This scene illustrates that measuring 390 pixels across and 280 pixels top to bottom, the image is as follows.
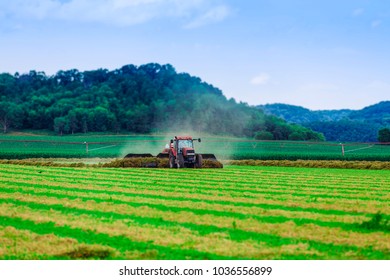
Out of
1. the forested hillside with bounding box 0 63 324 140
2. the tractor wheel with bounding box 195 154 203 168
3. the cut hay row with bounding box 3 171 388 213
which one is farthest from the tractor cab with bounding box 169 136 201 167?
the forested hillside with bounding box 0 63 324 140

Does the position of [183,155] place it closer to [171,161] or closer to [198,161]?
[171,161]

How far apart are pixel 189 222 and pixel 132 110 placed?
104 m

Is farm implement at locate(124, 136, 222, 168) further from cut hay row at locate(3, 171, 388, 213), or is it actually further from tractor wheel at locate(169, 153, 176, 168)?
cut hay row at locate(3, 171, 388, 213)

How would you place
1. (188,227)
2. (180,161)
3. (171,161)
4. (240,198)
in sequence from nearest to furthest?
(188,227)
(240,198)
(180,161)
(171,161)

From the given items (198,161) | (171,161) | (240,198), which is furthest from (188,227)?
(198,161)

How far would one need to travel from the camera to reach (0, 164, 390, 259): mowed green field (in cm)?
1112

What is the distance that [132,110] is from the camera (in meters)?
117

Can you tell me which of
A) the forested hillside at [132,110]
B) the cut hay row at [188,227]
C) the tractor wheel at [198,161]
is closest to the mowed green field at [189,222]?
the cut hay row at [188,227]

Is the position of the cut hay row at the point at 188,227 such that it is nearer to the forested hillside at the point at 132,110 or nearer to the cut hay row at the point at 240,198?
the cut hay row at the point at 240,198

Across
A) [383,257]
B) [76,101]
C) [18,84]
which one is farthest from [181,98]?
[383,257]

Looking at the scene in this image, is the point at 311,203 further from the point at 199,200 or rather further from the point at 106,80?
the point at 106,80

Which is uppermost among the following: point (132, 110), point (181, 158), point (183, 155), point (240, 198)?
point (132, 110)

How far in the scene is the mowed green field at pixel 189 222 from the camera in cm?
1112

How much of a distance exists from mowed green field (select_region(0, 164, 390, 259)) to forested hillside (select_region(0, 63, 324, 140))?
A: 79226 millimetres
